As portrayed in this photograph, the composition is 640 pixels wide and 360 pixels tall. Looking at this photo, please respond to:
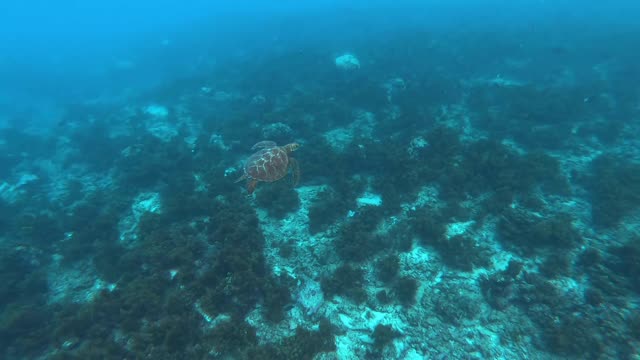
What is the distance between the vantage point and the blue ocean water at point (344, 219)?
7090 millimetres

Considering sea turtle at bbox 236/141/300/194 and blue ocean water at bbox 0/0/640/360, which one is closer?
blue ocean water at bbox 0/0/640/360

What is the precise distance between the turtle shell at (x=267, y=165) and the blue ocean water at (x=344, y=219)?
2.4 inches

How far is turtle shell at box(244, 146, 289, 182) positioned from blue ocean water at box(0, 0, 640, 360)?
6 centimetres

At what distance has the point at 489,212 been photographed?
9898 millimetres

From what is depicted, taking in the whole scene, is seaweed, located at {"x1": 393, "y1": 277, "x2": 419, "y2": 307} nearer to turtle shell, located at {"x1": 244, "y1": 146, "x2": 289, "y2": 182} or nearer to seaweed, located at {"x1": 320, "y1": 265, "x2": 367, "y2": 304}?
seaweed, located at {"x1": 320, "y1": 265, "x2": 367, "y2": 304}

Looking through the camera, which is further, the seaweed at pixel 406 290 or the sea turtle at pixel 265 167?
the sea turtle at pixel 265 167

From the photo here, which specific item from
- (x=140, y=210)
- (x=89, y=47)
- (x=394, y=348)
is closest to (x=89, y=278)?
(x=140, y=210)

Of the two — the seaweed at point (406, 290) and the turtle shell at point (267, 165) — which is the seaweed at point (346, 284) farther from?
the turtle shell at point (267, 165)

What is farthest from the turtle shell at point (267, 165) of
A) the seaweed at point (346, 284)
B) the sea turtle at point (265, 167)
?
the seaweed at point (346, 284)

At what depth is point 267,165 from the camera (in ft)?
31.5

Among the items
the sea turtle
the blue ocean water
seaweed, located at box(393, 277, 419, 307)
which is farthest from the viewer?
the sea turtle

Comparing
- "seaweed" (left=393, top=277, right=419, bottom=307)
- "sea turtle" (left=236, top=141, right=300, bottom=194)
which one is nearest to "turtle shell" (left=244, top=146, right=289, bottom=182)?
"sea turtle" (left=236, top=141, right=300, bottom=194)

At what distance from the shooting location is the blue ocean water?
7.09 m

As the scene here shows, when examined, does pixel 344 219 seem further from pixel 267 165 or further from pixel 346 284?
pixel 267 165
